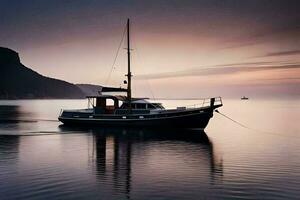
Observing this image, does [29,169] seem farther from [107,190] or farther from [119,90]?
[119,90]

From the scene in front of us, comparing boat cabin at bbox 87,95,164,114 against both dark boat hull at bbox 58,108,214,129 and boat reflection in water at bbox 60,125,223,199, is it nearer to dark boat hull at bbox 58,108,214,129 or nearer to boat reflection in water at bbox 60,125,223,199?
dark boat hull at bbox 58,108,214,129

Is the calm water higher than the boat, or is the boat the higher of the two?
the boat

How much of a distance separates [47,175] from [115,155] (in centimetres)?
905

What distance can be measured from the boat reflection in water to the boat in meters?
2.68

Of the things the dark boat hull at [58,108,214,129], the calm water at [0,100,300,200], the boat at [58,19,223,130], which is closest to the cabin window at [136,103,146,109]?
the boat at [58,19,223,130]

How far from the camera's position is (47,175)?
19953mm

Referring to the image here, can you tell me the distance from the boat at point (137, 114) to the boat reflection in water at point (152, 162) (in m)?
2.68

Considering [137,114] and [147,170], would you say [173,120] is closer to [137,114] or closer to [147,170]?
[137,114]

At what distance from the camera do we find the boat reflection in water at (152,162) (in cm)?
1824

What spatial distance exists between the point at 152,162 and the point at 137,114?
22283 millimetres

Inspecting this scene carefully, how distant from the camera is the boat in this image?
44.9 meters

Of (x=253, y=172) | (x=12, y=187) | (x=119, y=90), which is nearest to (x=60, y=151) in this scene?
(x=12, y=187)

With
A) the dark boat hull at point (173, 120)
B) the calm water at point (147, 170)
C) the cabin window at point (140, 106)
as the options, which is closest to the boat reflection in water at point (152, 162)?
the calm water at point (147, 170)

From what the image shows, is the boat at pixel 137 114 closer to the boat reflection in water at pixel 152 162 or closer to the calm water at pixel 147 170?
the boat reflection in water at pixel 152 162
